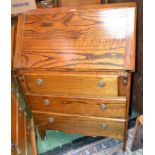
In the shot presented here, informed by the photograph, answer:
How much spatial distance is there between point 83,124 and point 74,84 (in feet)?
1.22

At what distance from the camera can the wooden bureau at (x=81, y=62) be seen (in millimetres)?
1451

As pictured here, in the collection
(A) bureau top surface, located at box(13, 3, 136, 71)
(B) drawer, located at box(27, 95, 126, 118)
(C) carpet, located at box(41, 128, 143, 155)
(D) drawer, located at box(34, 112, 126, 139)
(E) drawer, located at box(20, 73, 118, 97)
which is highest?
(A) bureau top surface, located at box(13, 3, 136, 71)

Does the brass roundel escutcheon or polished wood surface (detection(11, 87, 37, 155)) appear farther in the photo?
the brass roundel escutcheon

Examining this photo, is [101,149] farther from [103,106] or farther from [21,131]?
[21,131]

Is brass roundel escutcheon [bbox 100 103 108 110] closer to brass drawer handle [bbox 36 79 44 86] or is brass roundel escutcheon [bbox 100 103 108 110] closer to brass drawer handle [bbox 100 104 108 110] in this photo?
brass drawer handle [bbox 100 104 108 110]

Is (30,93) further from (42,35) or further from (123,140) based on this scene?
(123,140)

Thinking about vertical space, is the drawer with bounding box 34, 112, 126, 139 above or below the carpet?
above

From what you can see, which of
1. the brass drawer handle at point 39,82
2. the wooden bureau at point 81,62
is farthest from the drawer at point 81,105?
the brass drawer handle at point 39,82

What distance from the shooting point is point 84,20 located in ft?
5.09

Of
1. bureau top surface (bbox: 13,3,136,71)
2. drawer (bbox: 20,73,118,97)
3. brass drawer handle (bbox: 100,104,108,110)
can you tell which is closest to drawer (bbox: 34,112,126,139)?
brass drawer handle (bbox: 100,104,108,110)

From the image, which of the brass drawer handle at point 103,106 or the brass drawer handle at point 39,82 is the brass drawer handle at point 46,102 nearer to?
the brass drawer handle at point 39,82

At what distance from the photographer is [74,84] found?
1.55 metres

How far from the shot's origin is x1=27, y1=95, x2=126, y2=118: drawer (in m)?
1.59

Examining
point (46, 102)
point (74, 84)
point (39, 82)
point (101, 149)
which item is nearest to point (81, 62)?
point (74, 84)
